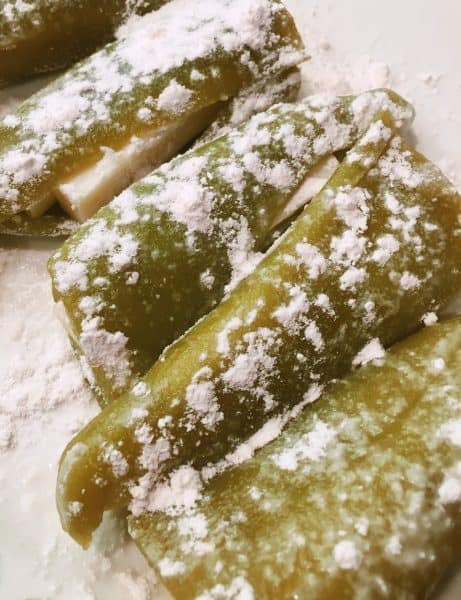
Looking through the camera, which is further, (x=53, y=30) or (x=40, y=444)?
(x=53, y=30)

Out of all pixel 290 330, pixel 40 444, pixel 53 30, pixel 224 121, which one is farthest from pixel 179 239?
pixel 53 30

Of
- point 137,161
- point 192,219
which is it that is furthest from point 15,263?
point 192,219

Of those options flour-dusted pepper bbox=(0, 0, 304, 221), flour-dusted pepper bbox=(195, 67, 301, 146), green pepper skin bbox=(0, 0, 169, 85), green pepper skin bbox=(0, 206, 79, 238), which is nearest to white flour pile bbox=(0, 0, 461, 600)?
green pepper skin bbox=(0, 206, 79, 238)

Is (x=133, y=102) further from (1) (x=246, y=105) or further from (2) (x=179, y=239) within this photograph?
(2) (x=179, y=239)

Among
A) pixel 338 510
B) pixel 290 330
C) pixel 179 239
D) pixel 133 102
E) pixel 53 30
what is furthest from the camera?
pixel 53 30

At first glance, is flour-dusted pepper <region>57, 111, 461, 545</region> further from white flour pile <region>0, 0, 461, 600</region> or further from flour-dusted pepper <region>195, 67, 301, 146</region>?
flour-dusted pepper <region>195, 67, 301, 146</region>

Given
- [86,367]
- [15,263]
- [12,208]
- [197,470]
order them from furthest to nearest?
[15,263], [12,208], [86,367], [197,470]

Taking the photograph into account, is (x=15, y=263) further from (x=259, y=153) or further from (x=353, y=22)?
(x=353, y=22)
